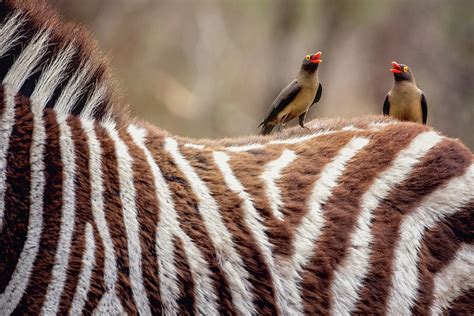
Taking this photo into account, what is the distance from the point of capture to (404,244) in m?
3.53

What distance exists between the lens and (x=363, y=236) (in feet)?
11.5

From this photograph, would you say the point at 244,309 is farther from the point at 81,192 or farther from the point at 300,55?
the point at 300,55

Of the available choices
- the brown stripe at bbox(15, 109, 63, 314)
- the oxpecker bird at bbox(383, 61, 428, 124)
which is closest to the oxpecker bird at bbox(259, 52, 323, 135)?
the oxpecker bird at bbox(383, 61, 428, 124)

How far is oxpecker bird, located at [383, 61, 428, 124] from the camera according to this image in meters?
4.55

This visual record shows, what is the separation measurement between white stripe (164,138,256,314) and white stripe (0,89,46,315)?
57 centimetres

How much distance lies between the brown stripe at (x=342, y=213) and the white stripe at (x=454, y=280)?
44 centimetres

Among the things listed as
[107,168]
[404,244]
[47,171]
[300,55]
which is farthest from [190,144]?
[300,55]

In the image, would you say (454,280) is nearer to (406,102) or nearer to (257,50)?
(406,102)

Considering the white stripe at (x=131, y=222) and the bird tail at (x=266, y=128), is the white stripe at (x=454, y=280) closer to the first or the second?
the white stripe at (x=131, y=222)

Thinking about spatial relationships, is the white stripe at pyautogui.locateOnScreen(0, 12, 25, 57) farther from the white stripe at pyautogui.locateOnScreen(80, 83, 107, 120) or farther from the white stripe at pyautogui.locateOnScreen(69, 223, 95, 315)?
the white stripe at pyautogui.locateOnScreen(69, 223, 95, 315)

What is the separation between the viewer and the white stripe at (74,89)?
330 centimetres

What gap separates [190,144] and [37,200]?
794 mm

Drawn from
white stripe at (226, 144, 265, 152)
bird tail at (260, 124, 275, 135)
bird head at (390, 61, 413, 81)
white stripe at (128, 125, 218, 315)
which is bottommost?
white stripe at (128, 125, 218, 315)

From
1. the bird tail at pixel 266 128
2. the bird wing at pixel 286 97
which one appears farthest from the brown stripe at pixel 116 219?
the bird tail at pixel 266 128
